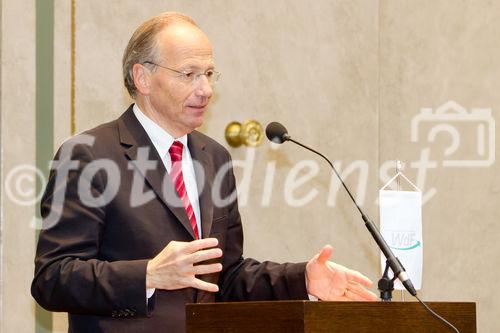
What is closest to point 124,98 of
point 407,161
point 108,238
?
point 108,238

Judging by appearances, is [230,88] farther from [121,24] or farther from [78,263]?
[78,263]

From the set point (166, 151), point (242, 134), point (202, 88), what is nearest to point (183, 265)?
point (166, 151)

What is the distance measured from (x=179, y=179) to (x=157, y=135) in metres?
0.16

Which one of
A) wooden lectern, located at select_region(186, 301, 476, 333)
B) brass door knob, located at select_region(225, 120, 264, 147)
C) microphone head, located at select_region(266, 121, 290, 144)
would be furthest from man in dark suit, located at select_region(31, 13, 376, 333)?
brass door knob, located at select_region(225, 120, 264, 147)

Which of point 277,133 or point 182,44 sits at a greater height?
point 182,44

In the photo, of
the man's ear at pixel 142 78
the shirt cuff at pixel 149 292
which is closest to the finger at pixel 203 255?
the shirt cuff at pixel 149 292

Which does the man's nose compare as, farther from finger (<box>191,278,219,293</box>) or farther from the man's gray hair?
finger (<box>191,278,219,293</box>)

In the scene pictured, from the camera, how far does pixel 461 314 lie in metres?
2.38

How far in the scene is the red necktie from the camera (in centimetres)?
288

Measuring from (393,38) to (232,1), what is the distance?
33.6 inches

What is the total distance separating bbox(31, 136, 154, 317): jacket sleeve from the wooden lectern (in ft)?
1.08

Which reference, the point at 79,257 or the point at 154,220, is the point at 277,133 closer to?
the point at 154,220

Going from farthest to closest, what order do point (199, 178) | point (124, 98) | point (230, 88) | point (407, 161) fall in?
point (407, 161), point (230, 88), point (124, 98), point (199, 178)

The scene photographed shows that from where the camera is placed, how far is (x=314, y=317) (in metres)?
2.13
